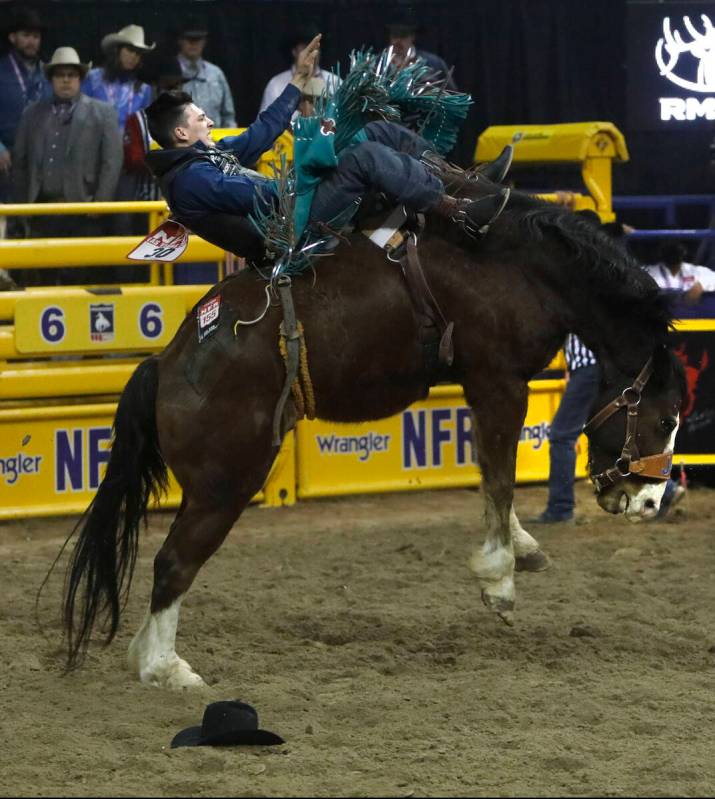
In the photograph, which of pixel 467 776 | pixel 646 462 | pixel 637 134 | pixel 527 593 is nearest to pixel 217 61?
pixel 637 134

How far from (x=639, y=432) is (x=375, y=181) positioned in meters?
1.39

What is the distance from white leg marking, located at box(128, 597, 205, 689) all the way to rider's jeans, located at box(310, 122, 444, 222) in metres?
1.53

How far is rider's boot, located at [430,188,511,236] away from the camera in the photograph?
550cm

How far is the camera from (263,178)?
18.5 feet

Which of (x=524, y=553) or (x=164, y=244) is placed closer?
(x=164, y=244)

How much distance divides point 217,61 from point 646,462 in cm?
629

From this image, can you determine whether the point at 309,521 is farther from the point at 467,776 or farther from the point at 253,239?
the point at 467,776

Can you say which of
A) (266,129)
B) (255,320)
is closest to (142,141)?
(266,129)

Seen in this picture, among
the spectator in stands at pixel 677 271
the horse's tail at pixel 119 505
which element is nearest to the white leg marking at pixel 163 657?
the horse's tail at pixel 119 505

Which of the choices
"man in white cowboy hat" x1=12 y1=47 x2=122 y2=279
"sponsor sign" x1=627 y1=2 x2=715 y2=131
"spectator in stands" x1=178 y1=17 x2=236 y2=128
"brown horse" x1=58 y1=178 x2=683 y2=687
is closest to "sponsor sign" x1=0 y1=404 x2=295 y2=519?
"man in white cowboy hat" x1=12 y1=47 x2=122 y2=279

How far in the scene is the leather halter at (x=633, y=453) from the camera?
→ 18.8 ft

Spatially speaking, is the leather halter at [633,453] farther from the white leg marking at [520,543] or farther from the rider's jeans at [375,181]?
the rider's jeans at [375,181]

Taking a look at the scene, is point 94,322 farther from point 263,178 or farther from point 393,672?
point 393,672

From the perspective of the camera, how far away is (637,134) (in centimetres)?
1176
